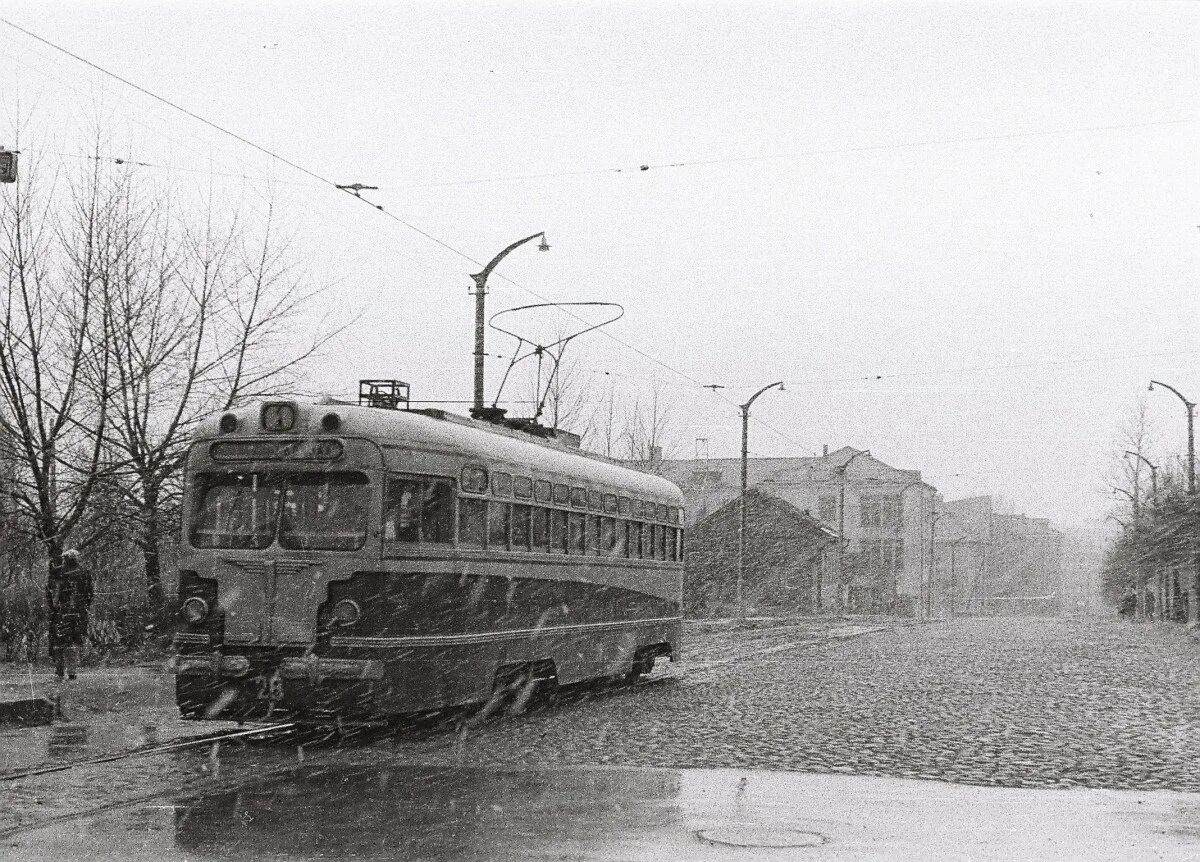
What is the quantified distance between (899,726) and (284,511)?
6.21 m

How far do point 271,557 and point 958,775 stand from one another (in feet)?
19.3

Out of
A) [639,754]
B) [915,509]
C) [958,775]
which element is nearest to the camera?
[958,775]

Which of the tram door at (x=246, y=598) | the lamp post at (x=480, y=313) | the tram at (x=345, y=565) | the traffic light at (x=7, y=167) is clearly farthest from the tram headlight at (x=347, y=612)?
the lamp post at (x=480, y=313)

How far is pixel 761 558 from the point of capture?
228ft

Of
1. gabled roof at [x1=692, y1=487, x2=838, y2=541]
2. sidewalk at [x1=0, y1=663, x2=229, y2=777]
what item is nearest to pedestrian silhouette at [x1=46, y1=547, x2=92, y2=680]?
sidewalk at [x1=0, y1=663, x2=229, y2=777]

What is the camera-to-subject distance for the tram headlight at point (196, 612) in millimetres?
12719

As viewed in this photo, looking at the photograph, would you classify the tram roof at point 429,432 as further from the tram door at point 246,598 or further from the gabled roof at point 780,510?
the gabled roof at point 780,510

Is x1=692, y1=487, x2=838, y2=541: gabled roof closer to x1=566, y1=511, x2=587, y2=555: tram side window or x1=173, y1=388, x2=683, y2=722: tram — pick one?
x1=566, y1=511, x2=587, y2=555: tram side window

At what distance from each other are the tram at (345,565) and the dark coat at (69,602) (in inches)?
184

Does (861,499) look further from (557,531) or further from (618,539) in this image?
(557,531)

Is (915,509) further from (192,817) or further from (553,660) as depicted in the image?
(192,817)

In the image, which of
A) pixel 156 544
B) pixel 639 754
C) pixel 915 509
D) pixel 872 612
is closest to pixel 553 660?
pixel 639 754

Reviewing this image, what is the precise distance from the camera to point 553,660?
1576 centimetres

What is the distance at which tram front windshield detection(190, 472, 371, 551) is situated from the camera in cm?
1270
